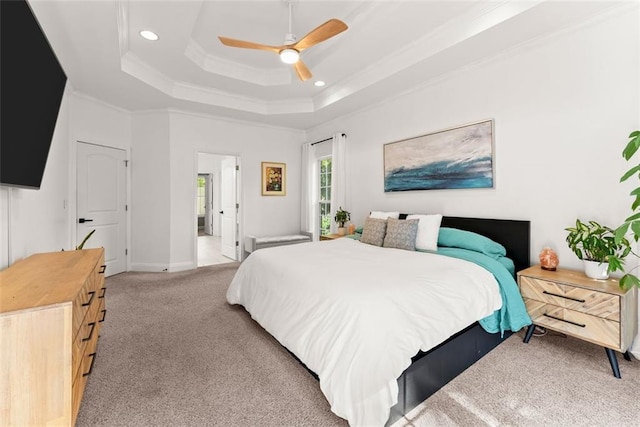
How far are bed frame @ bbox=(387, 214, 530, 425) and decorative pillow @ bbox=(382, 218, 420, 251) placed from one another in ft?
2.74

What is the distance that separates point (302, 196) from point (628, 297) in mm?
4806

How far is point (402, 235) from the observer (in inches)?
119

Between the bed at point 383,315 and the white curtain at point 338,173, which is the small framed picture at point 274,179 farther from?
the bed at point 383,315

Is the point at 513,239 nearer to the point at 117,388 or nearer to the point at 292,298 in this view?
the point at 292,298

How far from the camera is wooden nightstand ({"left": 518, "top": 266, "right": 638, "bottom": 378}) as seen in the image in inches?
74.3

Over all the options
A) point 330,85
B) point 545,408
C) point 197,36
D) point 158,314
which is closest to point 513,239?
point 545,408

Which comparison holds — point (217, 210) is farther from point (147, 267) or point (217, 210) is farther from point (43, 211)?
point (43, 211)

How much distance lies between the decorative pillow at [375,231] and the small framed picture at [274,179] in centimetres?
274

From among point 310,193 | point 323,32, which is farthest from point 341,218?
point 323,32

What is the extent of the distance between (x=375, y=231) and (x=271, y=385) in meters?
2.00

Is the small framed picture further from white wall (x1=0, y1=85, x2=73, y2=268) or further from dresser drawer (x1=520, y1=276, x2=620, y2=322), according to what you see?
dresser drawer (x1=520, y1=276, x2=620, y2=322)

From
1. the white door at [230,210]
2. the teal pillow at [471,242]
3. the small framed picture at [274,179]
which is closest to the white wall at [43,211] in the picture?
the white door at [230,210]

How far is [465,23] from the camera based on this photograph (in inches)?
102

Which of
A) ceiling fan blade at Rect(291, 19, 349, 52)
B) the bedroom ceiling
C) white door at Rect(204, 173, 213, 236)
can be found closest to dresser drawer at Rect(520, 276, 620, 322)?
the bedroom ceiling
